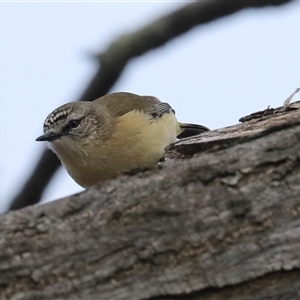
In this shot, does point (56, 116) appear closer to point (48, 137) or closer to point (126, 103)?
point (48, 137)

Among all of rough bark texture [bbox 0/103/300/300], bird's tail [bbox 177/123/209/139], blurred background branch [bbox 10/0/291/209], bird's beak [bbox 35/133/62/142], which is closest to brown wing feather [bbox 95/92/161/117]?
bird's tail [bbox 177/123/209/139]

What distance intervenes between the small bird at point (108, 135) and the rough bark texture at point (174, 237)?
2.02m

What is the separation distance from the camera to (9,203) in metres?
5.40

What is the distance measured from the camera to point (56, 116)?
637 centimetres

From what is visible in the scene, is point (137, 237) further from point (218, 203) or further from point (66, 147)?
point (66, 147)

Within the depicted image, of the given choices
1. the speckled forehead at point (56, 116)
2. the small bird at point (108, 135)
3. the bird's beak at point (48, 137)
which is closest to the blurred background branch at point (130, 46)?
the small bird at point (108, 135)

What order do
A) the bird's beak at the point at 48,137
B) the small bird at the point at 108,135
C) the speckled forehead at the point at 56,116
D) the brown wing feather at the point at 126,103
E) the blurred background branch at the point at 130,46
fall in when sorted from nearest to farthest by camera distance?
1. the blurred background branch at the point at 130,46
2. the small bird at the point at 108,135
3. the bird's beak at the point at 48,137
4. the speckled forehead at the point at 56,116
5. the brown wing feather at the point at 126,103

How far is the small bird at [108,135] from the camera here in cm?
557

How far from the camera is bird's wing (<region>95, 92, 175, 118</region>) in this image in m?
6.66

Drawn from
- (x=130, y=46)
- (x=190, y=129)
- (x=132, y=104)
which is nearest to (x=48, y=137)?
(x=132, y=104)

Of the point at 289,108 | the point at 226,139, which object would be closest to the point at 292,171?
the point at 226,139

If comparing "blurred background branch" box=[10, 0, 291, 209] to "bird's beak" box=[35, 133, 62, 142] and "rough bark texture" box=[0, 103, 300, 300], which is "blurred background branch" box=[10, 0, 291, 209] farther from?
"rough bark texture" box=[0, 103, 300, 300]

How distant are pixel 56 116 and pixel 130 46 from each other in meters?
1.32

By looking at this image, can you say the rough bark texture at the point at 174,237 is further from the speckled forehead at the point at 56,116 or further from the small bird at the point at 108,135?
the speckled forehead at the point at 56,116
